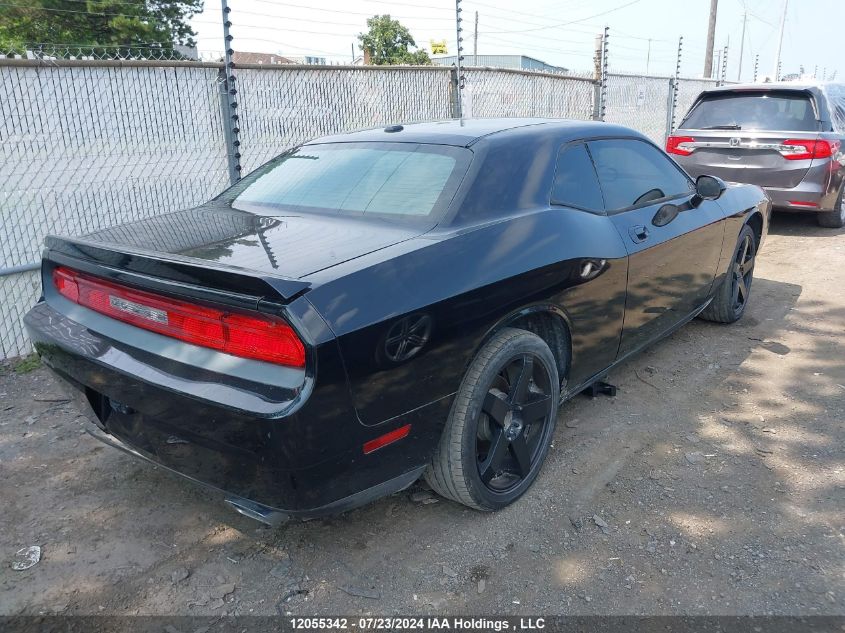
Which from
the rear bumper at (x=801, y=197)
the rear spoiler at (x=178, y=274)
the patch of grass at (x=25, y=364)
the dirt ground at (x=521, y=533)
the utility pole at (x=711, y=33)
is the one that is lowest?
the dirt ground at (x=521, y=533)

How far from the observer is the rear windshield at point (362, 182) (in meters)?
2.82

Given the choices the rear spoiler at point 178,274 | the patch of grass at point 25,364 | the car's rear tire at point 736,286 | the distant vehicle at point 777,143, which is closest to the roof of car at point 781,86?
the distant vehicle at point 777,143

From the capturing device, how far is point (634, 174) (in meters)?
3.75

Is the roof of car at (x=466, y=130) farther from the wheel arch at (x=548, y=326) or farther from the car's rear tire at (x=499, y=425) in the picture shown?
the car's rear tire at (x=499, y=425)

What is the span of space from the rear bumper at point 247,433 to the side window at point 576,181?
1.29 m

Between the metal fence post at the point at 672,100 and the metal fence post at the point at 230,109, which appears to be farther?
the metal fence post at the point at 672,100

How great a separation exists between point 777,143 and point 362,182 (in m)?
6.19

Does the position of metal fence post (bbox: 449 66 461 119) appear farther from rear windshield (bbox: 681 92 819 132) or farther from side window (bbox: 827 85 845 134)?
side window (bbox: 827 85 845 134)

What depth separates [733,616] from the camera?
223cm

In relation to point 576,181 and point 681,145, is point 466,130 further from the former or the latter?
point 681,145

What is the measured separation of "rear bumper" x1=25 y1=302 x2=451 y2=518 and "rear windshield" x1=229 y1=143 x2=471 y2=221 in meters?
0.92

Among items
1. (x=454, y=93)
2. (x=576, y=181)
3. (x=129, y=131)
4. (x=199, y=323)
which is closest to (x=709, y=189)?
(x=576, y=181)

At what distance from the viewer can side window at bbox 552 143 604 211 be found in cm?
316

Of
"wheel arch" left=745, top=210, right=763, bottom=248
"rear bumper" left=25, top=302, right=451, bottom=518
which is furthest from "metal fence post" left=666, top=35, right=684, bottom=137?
"rear bumper" left=25, top=302, right=451, bottom=518
